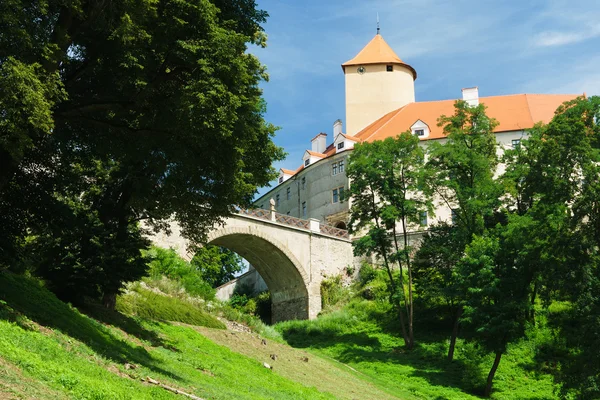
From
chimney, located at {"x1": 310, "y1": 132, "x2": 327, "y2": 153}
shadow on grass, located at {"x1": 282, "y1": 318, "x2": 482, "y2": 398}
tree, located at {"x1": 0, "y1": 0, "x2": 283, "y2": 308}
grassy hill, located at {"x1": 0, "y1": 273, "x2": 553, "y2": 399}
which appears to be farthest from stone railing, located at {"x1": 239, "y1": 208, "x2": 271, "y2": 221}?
tree, located at {"x1": 0, "y1": 0, "x2": 283, "y2": 308}

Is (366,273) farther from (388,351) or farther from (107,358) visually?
(107,358)

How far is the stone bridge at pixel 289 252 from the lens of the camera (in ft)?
131

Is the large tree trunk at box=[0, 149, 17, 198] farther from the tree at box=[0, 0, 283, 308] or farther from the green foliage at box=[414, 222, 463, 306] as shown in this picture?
the green foliage at box=[414, 222, 463, 306]

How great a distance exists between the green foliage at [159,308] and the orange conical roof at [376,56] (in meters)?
37.3

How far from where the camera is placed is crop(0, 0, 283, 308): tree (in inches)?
486

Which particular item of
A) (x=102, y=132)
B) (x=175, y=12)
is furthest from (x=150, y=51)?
(x=102, y=132)

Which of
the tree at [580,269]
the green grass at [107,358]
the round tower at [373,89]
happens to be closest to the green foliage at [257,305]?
the round tower at [373,89]

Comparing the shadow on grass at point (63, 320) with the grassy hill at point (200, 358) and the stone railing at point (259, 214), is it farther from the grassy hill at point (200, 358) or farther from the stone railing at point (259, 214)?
the stone railing at point (259, 214)

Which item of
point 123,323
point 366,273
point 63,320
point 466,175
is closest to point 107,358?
point 63,320

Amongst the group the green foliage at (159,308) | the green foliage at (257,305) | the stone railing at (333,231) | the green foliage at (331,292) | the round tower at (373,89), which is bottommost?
the green foliage at (159,308)

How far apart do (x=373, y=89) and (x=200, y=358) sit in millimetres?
43721

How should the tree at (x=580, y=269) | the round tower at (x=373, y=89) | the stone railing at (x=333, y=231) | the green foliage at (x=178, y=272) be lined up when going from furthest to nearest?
the round tower at (x=373, y=89) < the stone railing at (x=333, y=231) < the green foliage at (x=178, y=272) < the tree at (x=580, y=269)

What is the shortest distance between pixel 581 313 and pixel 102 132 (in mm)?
15858

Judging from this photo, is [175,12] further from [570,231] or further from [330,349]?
[330,349]
